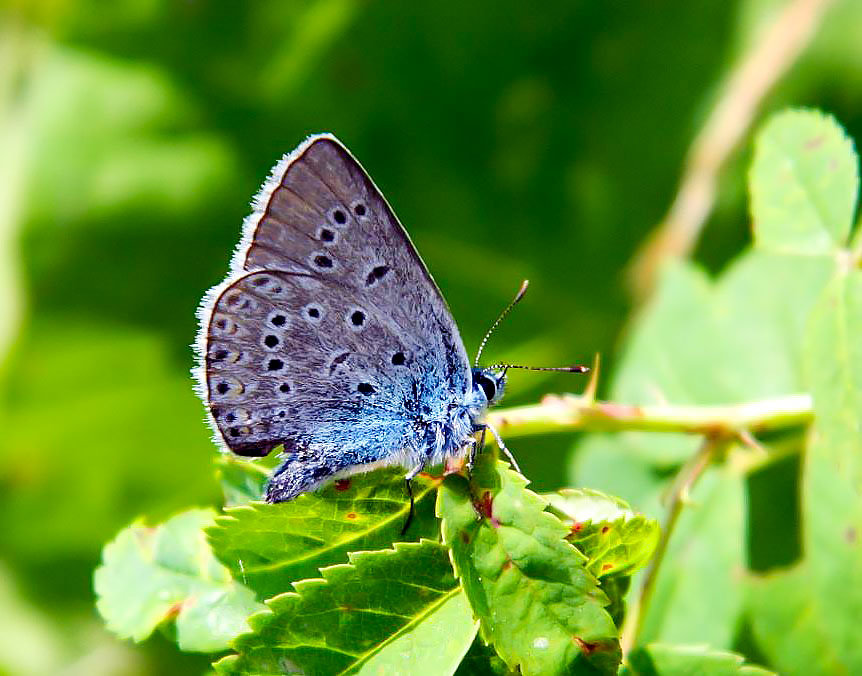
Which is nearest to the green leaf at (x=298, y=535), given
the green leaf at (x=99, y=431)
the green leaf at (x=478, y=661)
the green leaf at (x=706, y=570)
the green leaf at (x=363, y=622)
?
the green leaf at (x=363, y=622)

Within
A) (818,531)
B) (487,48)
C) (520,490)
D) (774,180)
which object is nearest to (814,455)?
(818,531)

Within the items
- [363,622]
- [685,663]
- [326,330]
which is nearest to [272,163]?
[326,330]

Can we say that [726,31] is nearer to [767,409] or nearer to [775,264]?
[775,264]

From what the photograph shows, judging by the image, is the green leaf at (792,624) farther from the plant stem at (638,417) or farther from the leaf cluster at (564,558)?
the plant stem at (638,417)

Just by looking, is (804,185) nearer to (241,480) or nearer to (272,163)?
(241,480)

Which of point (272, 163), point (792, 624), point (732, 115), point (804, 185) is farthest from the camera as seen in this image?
point (272, 163)

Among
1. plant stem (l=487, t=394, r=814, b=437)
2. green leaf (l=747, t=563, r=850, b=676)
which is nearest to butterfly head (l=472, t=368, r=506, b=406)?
plant stem (l=487, t=394, r=814, b=437)

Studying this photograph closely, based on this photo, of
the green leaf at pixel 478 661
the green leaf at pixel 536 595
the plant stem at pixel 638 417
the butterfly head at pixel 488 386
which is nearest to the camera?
the green leaf at pixel 536 595
